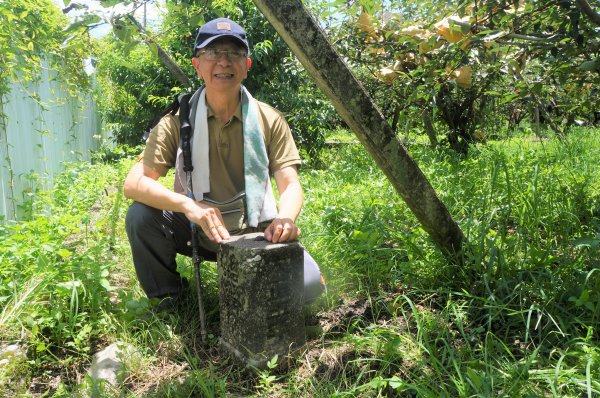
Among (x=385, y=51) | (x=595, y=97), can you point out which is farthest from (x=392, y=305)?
(x=385, y=51)

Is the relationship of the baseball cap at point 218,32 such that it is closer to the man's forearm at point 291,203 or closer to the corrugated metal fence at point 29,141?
the man's forearm at point 291,203

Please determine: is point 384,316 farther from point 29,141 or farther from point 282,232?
point 29,141

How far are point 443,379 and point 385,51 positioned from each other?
12.0 ft

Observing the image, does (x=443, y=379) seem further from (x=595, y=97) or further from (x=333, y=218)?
(x=595, y=97)

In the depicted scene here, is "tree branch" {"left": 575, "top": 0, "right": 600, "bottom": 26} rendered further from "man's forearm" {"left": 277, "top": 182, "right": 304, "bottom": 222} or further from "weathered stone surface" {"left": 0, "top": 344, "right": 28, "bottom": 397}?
"weathered stone surface" {"left": 0, "top": 344, "right": 28, "bottom": 397}

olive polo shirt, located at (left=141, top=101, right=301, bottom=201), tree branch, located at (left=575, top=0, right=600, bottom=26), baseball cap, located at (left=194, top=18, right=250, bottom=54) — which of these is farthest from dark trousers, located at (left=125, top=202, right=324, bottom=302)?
tree branch, located at (left=575, top=0, right=600, bottom=26)

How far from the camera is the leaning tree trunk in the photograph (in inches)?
73.0

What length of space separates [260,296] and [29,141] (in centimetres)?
425

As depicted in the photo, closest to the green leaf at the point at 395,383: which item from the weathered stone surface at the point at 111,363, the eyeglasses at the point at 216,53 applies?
the weathered stone surface at the point at 111,363

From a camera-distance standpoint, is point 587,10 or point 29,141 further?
point 29,141

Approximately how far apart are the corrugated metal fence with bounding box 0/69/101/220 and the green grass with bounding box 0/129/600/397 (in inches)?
54.5

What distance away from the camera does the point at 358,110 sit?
202 centimetres

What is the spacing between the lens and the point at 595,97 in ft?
10.5

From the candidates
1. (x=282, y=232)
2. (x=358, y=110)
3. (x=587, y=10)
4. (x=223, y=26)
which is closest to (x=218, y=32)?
(x=223, y=26)
